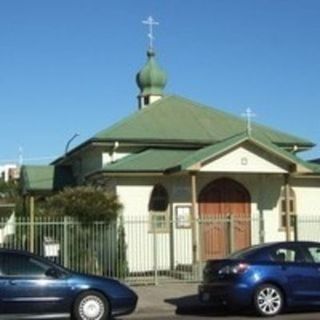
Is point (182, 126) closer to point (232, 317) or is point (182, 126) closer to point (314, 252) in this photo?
point (314, 252)

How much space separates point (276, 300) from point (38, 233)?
874cm

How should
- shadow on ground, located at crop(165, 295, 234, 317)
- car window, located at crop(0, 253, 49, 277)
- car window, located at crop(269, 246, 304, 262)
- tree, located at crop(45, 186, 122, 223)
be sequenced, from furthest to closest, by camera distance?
tree, located at crop(45, 186, 122, 223), shadow on ground, located at crop(165, 295, 234, 317), car window, located at crop(269, 246, 304, 262), car window, located at crop(0, 253, 49, 277)

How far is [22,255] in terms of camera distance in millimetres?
15672

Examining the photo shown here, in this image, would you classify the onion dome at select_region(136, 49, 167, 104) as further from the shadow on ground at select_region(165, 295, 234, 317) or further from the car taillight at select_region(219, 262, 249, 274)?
the car taillight at select_region(219, 262, 249, 274)

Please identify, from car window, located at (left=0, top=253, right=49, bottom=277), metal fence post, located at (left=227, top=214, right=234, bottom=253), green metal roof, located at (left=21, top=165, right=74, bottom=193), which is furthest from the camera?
green metal roof, located at (left=21, top=165, right=74, bottom=193)

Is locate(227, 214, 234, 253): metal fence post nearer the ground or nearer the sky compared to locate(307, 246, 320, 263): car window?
nearer the sky

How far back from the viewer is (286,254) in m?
17.7

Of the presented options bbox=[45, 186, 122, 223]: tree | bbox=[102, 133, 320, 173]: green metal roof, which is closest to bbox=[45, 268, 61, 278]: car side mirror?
bbox=[45, 186, 122, 223]: tree

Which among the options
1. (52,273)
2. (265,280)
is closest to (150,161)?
(265,280)

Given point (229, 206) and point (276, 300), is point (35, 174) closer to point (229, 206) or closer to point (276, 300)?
point (229, 206)

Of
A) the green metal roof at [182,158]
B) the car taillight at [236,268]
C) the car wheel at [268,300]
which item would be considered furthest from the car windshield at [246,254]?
the green metal roof at [182,158]

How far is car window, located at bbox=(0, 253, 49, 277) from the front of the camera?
15.5 m

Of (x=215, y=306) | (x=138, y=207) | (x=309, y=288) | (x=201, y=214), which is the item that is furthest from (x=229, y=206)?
(x=309, y=288)

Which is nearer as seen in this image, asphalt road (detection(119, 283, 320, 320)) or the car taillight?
the car taillight
